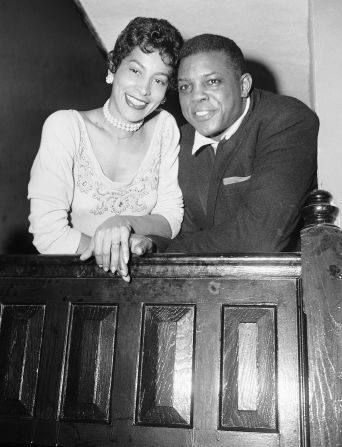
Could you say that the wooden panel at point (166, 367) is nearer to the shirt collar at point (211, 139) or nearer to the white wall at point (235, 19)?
the shirt collar at point (211, 139)

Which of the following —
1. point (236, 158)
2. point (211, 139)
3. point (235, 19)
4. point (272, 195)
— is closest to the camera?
point (272, 195)

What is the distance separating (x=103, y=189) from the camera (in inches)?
60.0

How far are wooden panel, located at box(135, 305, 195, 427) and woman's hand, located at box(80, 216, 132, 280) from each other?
111 millimetres

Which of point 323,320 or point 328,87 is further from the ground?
point 328,87

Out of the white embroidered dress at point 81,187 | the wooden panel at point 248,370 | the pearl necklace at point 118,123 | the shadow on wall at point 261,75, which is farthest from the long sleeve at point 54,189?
the shadow on wall at point 261,75

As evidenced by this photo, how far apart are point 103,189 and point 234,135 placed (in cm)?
50

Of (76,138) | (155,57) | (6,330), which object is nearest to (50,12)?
(155,57)

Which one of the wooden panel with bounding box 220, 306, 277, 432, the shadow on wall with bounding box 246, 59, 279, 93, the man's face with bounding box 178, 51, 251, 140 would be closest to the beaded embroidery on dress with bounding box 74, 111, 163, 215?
the man's face with bounding box 178, 51, 251, 140

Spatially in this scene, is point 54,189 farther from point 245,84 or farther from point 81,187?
point 245,84

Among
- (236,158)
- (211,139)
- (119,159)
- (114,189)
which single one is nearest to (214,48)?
(211,139)

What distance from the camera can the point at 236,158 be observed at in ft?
5.23

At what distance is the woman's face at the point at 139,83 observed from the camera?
5.19 feet

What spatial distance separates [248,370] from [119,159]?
923 millimetres

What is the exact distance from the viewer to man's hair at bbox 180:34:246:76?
5.46 feet
